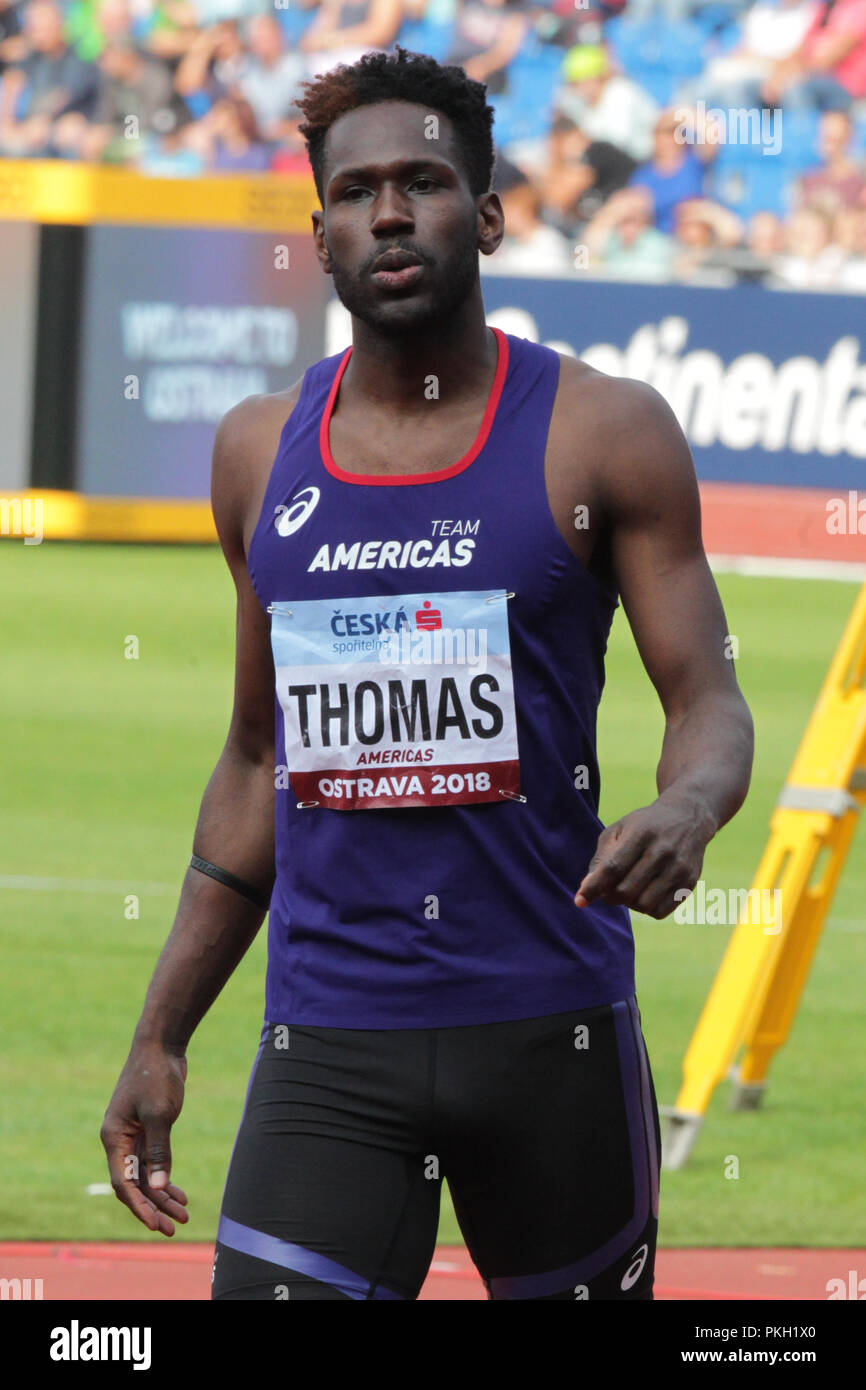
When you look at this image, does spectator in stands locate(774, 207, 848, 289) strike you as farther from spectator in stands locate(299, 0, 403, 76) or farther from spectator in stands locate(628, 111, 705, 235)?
spectator in stands locate(299, 0, 403, 76)

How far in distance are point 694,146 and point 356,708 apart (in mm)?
20141

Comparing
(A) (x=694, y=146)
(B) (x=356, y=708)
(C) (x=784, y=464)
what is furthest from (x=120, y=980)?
(A) (x=694, y=146)

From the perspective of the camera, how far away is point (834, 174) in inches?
861

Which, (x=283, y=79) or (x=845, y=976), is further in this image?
(x=283, y=79)

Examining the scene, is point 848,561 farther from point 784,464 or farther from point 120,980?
point 120,980

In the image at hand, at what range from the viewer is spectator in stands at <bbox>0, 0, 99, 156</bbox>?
22078mm

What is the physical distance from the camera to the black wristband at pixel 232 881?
10.6 feet

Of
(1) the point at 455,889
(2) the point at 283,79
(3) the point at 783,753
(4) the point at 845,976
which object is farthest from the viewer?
(2) the point at 283,79

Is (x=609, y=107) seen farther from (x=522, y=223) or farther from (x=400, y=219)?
(x=400, y=219)

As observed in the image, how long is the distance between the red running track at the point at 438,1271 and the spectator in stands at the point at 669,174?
17.5m

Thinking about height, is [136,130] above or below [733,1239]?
above

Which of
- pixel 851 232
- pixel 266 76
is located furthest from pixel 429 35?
pixel 851 232

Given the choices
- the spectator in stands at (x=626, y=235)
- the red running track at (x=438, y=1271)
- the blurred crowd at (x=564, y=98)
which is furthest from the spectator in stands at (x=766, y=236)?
the red running track at (x=438, y=1271)

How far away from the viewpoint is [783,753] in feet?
39.8
